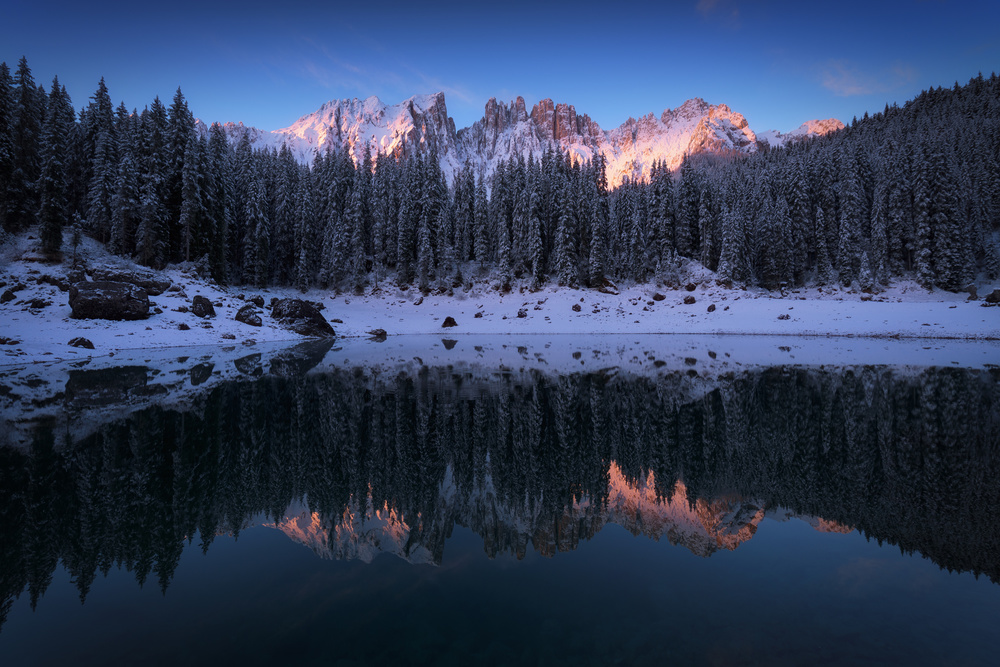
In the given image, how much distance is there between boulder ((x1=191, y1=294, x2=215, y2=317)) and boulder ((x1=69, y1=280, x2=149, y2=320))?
4382mm

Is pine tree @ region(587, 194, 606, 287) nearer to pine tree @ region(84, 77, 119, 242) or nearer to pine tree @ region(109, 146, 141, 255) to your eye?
pine tree @ region(109, 146, 141, 255)

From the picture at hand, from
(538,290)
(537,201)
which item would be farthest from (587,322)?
(537,201)

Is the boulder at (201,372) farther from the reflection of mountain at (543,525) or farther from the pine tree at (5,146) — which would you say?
the pine tree at (5,146)

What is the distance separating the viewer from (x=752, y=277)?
5962 cm

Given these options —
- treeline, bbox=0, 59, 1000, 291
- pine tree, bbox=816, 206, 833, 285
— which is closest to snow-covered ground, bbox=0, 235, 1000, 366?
treeline, bbox=0, 59, 1000, 291

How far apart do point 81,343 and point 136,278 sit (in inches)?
533

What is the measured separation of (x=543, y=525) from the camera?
652 cm

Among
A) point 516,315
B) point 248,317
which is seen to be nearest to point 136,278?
point 248,317

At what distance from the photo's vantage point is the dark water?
3.98m

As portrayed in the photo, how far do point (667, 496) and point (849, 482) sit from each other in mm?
3330

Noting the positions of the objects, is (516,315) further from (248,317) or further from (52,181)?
(52,181)

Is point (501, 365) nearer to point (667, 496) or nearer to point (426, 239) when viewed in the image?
point (667, 496)

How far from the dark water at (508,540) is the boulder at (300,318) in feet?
109

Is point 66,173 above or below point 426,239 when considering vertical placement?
above
